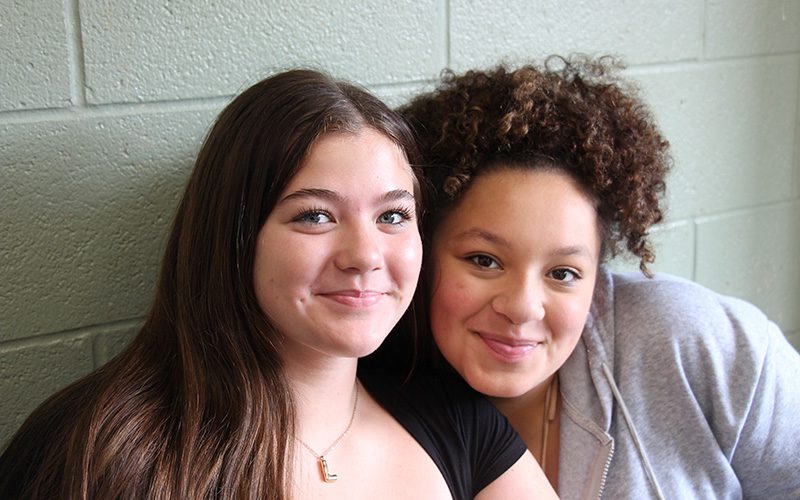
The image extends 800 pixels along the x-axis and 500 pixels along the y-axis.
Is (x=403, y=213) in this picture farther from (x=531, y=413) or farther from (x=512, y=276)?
(x=531, y=413)

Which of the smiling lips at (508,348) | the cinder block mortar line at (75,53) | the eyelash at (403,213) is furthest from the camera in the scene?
the smiling lips at (508,348)

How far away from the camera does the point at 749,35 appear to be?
2.18 meters

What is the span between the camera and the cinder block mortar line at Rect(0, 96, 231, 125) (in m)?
1.38

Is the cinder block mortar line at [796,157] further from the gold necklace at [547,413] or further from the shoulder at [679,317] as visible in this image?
the gold necklace at [547,413]

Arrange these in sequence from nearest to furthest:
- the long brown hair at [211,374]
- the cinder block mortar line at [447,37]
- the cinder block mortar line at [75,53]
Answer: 1. the long brown hair at [211,374]
2. the cinder block mortar line at [75,53]
3. the cinder block mortar line at [447,37]

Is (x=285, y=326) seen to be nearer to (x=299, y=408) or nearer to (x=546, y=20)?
(x=299, y=408)

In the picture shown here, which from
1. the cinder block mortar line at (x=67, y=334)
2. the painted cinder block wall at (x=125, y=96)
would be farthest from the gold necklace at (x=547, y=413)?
the cinder block mortar line at (x=67, y=334)

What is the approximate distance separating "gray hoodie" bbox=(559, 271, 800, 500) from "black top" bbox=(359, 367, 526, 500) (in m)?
0.15

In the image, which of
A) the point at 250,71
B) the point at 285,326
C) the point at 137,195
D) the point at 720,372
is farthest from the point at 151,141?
the point at 720,372

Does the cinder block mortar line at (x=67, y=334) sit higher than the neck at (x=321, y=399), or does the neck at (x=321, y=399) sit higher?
the cinder block mortar line at (x=67, y=334)

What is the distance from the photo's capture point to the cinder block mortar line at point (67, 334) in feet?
4.73

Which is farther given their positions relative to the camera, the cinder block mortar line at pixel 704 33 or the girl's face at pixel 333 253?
the cinder block mortar line at pixel 704 33

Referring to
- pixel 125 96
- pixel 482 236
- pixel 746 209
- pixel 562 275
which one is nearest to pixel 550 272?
pixel 562 275

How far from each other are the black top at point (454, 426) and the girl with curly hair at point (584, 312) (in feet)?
0.13
